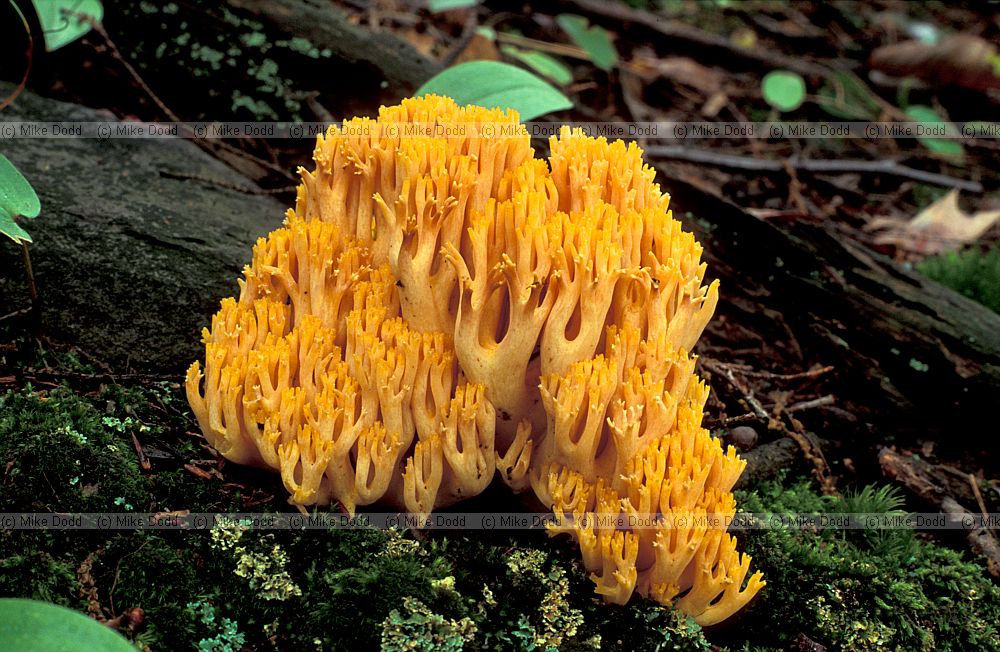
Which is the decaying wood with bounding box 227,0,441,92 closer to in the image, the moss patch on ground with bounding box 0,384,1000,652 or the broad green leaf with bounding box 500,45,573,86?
the broad green leaf with bounding box 500,45,573,86

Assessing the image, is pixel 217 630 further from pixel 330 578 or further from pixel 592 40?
pixel 592 40

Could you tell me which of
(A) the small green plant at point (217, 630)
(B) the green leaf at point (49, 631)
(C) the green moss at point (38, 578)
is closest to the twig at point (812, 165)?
(A) the small green plant at point (217, 630)

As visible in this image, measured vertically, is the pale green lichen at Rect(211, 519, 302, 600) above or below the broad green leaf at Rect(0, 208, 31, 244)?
below

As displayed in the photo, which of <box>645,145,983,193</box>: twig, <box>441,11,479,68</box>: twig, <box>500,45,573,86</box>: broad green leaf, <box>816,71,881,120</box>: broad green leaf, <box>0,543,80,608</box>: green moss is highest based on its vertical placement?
<box>441,11,479,68</box>: twig

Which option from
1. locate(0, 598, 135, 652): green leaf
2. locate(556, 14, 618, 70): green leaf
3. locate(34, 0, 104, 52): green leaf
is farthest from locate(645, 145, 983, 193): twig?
locate(0, 598, 135, 652): green leaf

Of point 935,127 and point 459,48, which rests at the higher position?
point 459,48

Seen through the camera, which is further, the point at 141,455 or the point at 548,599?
the point at 141,455

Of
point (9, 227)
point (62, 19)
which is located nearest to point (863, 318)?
point (9, 227)

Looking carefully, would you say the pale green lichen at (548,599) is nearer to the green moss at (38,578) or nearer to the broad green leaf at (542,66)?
the green moss at (38,578)

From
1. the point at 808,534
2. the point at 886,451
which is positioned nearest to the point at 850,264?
the point at 886,451
